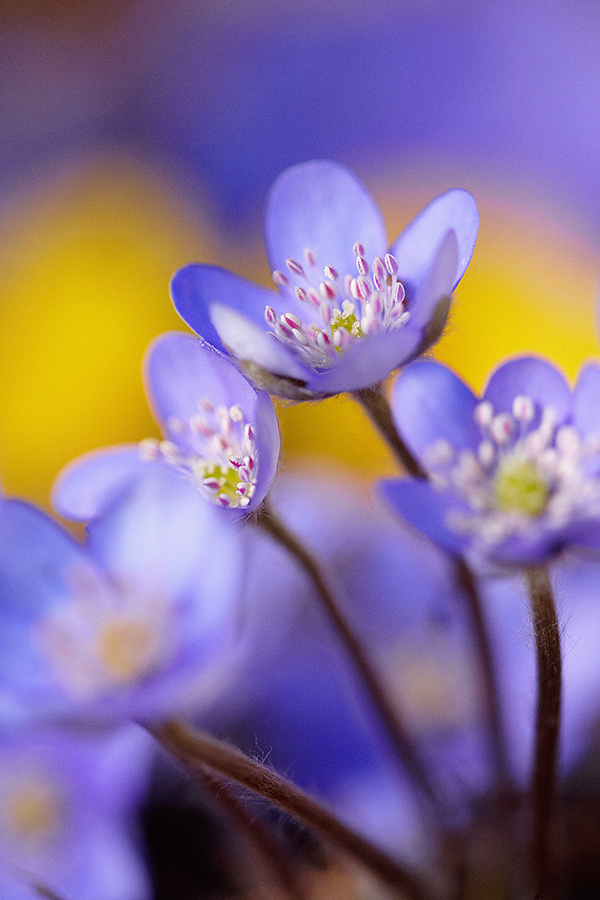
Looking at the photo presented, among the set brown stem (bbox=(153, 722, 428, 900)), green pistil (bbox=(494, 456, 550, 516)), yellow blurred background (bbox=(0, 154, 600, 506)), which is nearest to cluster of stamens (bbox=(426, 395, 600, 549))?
green pistil (bbox=(494, 456, 550, 516))

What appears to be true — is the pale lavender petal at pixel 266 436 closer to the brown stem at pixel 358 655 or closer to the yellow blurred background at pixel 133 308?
the brown stem at pixel 358 655

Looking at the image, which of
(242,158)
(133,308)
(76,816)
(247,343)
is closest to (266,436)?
(247,343)

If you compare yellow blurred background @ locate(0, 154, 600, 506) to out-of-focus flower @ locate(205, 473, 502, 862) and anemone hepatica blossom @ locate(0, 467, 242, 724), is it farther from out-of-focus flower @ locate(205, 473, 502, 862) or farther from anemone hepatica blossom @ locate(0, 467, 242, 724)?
anemone hepatica blossom @ locate(0, 467, 242, 724)

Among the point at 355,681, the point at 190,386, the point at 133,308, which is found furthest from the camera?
the point at 133,308

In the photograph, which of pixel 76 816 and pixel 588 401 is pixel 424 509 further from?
pixel 76 816

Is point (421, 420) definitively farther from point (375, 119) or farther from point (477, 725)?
point (375, 119)

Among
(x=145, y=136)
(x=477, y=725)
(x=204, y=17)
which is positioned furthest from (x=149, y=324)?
(x=477, y=725)

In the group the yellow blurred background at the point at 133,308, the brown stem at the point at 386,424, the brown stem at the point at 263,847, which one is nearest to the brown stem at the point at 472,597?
the brown stem at the point at 386,424
